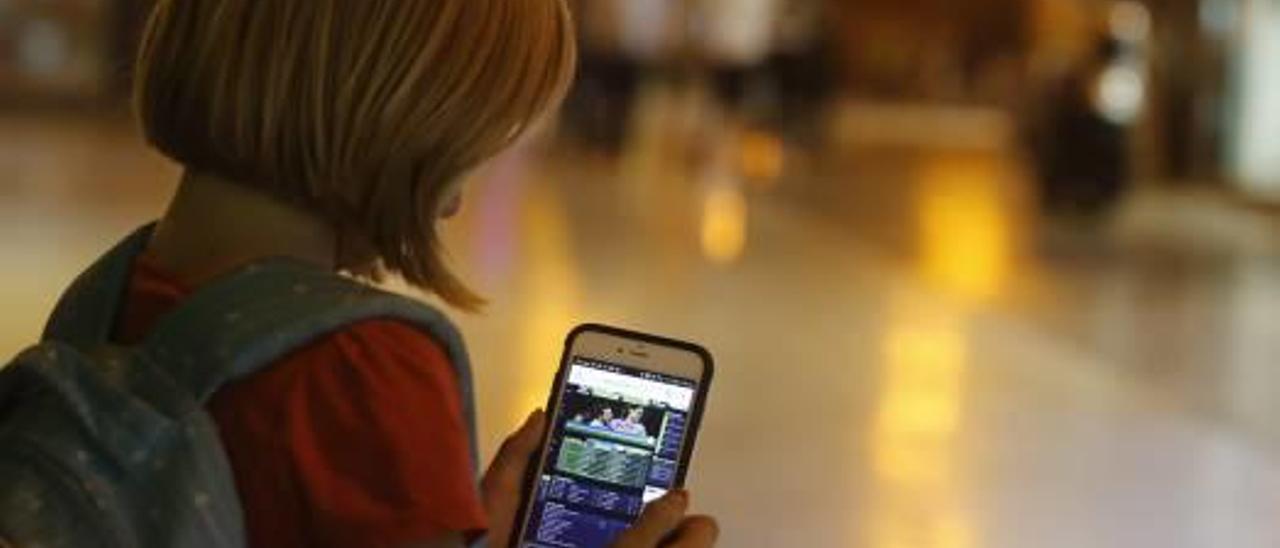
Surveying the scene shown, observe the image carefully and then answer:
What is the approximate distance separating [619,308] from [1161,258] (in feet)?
12.8

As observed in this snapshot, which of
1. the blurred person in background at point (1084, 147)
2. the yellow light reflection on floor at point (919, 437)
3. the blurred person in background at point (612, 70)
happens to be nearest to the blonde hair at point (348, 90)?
the yellow light reflection on floor at point (919, 437)

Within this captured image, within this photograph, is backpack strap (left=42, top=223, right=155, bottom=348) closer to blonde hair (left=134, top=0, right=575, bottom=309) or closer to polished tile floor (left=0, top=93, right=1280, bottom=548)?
blonde hair (left=134, top=0, right=575, bottom=309)

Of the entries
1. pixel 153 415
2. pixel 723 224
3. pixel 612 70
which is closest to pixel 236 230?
pixel 153 415

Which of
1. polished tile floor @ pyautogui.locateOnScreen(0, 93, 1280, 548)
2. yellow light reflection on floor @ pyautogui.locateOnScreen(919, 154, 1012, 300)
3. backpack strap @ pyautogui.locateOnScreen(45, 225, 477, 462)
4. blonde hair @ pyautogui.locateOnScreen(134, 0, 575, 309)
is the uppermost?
blonde hair @ pyautogui.locateOnScreen(134, 0, 575, 309)

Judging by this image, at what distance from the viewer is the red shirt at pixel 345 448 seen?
101 centimetres

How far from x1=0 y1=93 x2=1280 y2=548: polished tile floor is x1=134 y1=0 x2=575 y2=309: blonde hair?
30 cm

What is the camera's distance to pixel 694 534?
1.22 m

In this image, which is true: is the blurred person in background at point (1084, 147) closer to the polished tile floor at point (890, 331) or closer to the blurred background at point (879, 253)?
the blurred background at point (879, 253)

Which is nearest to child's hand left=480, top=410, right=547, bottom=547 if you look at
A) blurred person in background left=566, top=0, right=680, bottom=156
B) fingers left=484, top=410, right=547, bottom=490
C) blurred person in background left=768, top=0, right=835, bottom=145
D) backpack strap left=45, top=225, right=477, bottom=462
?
fingers left=484, top=410, right=547, bottom=490

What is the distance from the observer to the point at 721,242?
8.27 meters

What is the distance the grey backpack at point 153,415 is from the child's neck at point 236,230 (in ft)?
0.20

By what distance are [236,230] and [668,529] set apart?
0.30 m

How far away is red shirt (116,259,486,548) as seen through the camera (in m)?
1.01

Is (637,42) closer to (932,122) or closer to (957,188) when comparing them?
(957,188)
